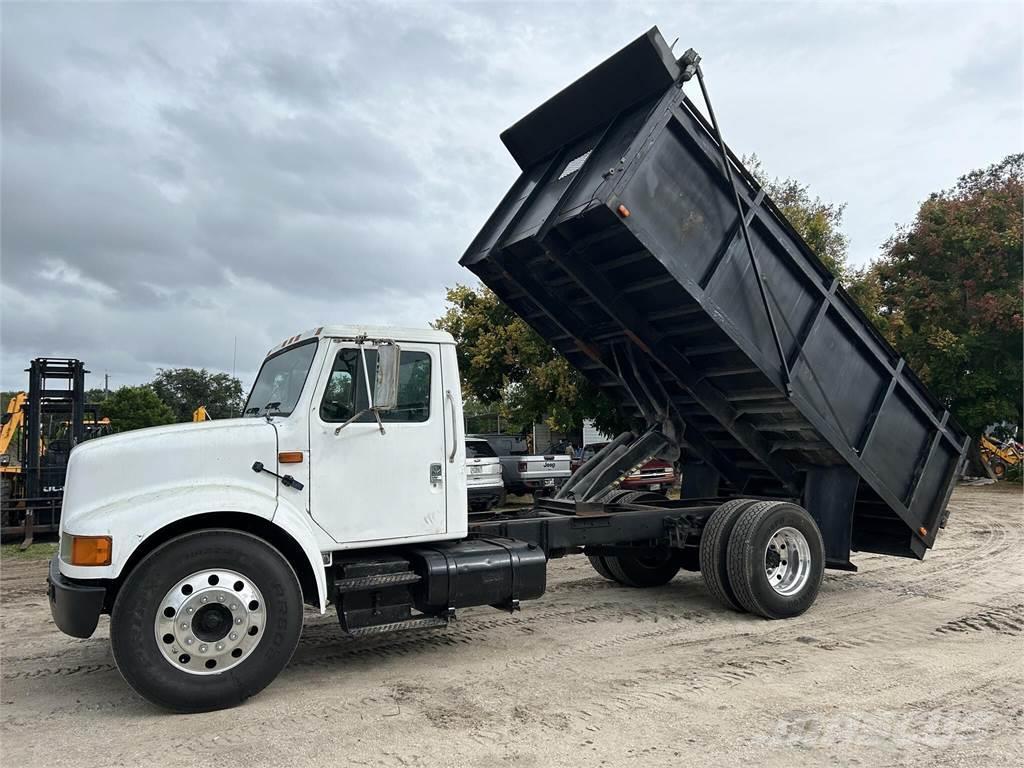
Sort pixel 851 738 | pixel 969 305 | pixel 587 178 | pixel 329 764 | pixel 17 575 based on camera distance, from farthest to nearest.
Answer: pixel 969 305
pixel 17 575
pixel 587 178
pixel 851 738
pixel 329 764

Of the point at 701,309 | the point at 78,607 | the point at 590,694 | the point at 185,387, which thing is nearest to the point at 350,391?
the point at 78,607

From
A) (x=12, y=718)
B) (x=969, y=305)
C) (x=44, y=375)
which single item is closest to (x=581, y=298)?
(x=12, y=718)

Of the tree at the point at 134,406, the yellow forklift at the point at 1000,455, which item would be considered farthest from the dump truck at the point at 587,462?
the tree at the point at 134,406

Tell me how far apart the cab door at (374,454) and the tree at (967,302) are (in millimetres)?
18435

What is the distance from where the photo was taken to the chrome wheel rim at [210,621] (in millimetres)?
4590

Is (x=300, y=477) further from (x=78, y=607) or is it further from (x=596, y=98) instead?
(x=596, y=98)

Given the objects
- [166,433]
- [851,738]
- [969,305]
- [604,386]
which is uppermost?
[969,305]

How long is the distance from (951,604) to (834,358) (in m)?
2.69

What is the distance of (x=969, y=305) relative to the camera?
22.5 m

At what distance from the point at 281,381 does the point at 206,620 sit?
69.2 inches

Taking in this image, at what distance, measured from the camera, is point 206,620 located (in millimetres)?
4672

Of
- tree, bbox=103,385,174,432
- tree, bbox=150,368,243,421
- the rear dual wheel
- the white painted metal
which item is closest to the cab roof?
the white painted metal

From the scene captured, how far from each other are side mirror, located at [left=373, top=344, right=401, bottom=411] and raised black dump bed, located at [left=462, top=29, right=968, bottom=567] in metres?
1.67

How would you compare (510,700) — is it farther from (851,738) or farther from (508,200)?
(508,200)
